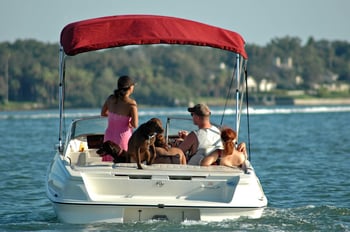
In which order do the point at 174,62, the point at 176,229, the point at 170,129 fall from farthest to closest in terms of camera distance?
the point at 174,62
the point at 170,129
the point at 176,229

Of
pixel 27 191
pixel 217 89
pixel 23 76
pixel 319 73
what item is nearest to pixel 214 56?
pixel 217 89

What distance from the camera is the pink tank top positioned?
12.3m

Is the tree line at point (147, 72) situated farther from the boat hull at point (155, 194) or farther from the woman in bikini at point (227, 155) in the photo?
the boat hull at point (155, 194)

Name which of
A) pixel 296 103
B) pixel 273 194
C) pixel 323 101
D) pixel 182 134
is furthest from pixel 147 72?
pixel 182 134

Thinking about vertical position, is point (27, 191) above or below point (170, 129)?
below

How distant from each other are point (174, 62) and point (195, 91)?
5.20 metres

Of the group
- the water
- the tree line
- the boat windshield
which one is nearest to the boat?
the water

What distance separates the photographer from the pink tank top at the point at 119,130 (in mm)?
12305

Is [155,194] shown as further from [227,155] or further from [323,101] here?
[323,101]

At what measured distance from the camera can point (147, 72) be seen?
13850 cm

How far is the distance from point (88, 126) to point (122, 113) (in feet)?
7.49

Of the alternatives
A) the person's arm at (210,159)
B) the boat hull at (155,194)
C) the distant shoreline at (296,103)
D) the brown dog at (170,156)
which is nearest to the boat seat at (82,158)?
the brown dog at (170,156)

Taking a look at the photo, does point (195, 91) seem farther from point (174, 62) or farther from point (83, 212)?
point (83, 212)

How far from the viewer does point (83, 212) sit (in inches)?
437
